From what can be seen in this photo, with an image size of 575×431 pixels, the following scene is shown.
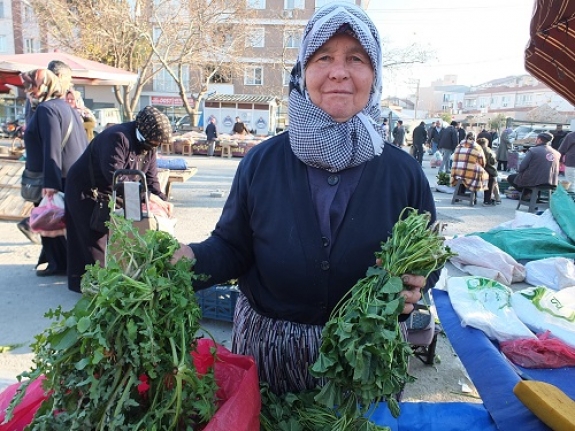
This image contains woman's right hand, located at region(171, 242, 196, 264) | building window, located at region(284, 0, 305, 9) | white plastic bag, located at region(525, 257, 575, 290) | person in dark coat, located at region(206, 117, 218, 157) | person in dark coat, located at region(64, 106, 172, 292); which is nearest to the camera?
woman's right hand, located at region(171, 242, 196, 264)

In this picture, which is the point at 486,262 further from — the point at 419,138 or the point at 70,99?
the point at 419,138

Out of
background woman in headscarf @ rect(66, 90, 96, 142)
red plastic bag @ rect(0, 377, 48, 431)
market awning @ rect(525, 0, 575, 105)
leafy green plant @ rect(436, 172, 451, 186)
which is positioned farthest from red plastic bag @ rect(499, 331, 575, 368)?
leafy green plant @ rect(436, 172, 451, 186)

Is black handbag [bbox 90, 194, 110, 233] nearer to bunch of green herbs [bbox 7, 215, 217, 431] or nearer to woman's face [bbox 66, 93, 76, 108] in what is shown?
woman's face [bbox 66, 93, 76, 108]

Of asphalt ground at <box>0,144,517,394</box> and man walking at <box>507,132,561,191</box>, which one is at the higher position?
man walking at <box>507,132,561,191</box>

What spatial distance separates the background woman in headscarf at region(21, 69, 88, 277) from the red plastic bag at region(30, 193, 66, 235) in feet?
0.26

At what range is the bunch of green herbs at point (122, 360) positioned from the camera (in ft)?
3.47

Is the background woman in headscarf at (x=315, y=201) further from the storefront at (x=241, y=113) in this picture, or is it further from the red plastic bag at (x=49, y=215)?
the storefront at (x=241, y=113)

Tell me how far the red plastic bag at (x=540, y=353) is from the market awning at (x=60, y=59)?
8075 millimetres

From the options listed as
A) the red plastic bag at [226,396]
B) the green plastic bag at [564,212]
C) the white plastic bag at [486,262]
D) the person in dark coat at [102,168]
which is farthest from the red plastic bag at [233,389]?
the green plastic bag at [564,212]

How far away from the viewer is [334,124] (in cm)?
144

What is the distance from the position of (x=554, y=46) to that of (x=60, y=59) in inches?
335

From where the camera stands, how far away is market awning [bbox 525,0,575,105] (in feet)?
7.86

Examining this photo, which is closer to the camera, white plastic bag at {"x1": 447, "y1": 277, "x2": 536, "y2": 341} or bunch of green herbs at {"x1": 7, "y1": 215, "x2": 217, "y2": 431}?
bunch of green herbs at {"x1": 7, "y1": 215, "x2": 217, "y2": 431}

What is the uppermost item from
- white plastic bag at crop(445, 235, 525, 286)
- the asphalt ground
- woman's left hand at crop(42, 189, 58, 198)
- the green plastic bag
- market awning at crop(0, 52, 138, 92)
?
market awning at crop(0, 52, 138, 92)
